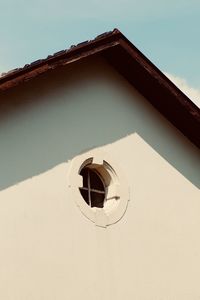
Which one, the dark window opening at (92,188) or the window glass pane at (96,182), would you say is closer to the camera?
the dark window opening at (92,188)

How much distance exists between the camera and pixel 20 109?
28.9 ft

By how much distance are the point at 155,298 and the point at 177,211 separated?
1433 mm

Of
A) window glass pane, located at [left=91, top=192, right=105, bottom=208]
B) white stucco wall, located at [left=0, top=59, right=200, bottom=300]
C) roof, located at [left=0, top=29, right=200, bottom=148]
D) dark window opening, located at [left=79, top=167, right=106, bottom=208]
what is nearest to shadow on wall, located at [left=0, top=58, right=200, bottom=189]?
white stucco wall, located at [left=0, top=59, right=200, bottom=300]

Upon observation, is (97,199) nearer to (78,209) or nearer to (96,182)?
(96,182)

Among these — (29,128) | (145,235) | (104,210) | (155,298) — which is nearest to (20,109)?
(29,128)

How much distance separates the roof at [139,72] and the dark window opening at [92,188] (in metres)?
1.58

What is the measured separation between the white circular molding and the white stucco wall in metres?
0.09

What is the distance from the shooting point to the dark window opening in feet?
31.2

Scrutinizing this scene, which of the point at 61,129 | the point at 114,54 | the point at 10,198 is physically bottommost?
the point at 10,198

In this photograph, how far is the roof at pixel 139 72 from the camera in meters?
9.01

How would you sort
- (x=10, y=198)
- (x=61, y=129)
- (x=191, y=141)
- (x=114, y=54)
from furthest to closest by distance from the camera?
(x=191, y=141) → (x=114, y=54) → (x=61, y=129) → (x=10, y=198)

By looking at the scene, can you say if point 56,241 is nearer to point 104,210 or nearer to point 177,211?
point 104,210

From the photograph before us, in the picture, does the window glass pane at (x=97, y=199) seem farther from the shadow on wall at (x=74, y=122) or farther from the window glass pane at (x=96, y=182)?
the shadow on wall at (x=74, y=122)

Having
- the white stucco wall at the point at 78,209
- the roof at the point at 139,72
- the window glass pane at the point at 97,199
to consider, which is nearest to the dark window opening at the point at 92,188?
the window glass pane at the point at 97,199
